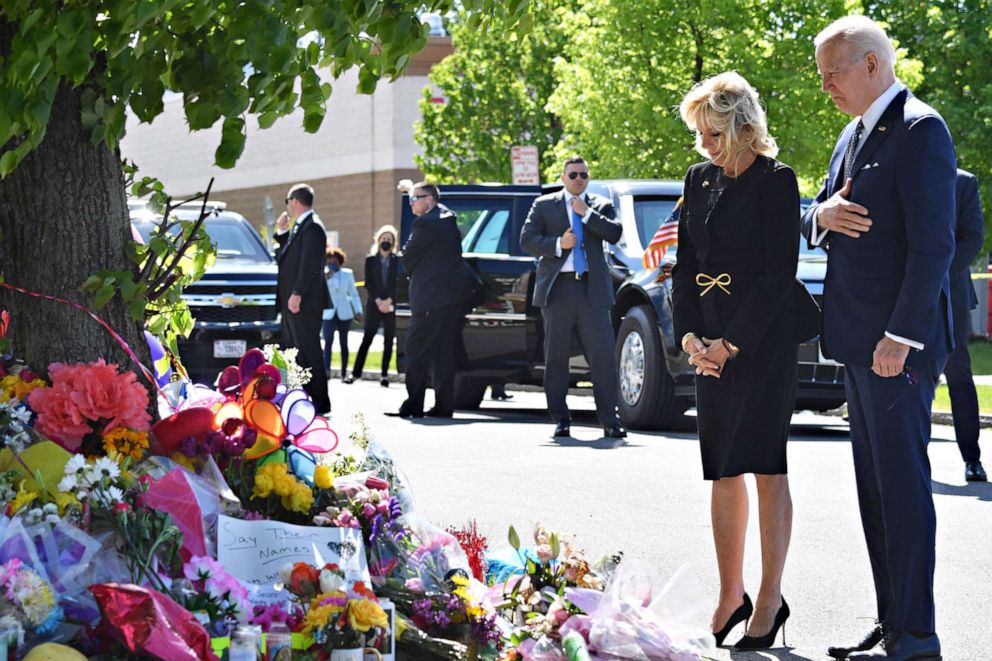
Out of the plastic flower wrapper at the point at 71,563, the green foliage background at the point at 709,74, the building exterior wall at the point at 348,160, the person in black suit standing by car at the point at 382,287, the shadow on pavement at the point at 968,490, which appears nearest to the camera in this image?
the plastic flower wrapper at the point at 71,563

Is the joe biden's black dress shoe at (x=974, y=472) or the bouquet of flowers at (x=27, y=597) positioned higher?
the bouquet of flowers at (x=27, y=597)

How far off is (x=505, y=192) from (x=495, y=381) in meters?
1.70

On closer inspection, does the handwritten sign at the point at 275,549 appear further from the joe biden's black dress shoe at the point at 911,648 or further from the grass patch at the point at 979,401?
the grass patch at the point at 979,401

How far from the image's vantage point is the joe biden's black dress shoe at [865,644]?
5.63 meters

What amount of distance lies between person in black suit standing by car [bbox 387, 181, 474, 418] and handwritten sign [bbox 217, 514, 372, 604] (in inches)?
387

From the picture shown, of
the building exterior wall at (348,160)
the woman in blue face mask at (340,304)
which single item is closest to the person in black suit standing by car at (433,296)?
the woman in blue face mask at (340,304)

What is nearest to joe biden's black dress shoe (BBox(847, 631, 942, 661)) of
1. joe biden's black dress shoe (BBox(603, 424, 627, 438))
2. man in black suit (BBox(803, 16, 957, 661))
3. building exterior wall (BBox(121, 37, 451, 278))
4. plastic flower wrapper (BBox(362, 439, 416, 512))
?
man in black suit (BBox(803, 16, 957, 661))

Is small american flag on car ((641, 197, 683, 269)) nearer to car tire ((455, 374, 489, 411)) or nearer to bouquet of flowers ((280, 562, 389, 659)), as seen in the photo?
car tire ((455, 374, 489, 411))

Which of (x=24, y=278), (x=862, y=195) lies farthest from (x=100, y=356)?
(x=862, y=195)

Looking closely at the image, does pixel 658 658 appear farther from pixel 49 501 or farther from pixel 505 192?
pixel 505 192

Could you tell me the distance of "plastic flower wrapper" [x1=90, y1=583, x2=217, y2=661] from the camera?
4098 mm

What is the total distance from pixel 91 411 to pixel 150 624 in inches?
41.4

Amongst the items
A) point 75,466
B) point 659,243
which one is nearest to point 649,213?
point 659,243

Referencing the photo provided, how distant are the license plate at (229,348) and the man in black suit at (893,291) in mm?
12539
